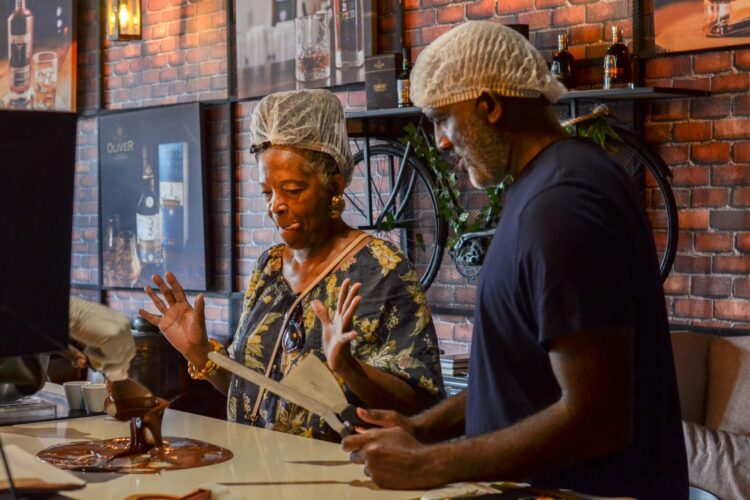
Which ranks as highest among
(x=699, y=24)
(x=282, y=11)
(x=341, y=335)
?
(x=282, y=11)

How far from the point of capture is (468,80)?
1927 millimetres

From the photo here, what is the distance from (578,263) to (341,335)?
2.34 ft

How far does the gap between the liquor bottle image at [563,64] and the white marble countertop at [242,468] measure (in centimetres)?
235

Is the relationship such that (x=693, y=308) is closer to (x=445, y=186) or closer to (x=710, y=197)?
(x=710, y=197)

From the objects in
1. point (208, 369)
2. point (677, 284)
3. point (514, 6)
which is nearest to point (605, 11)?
point (514, 6)

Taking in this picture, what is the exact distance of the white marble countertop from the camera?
1.94 m

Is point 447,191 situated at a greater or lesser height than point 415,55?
lesser

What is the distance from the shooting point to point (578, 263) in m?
1.70

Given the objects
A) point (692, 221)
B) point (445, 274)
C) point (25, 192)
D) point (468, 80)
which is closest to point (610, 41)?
point (692, 221)

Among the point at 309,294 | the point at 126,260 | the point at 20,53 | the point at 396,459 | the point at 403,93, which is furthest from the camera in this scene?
the point at 20,53

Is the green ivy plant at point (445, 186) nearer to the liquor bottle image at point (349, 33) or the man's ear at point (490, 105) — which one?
the liquor bottle image at point (349, 33)

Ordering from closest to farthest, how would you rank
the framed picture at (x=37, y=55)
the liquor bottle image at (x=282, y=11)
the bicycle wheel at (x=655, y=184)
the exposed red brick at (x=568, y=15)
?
the bicycle wheel at (x=655, y=184) → the exposed red brick at (x=568, y=15) → the liquor bottle image at (x=282, y=11) → the framed picture at (x=37, y=55)

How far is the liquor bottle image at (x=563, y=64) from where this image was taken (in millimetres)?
4383

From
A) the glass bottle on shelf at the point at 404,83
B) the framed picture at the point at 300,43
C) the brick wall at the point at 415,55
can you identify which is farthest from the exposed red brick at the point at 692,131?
the framed picture at the point at 300,43
